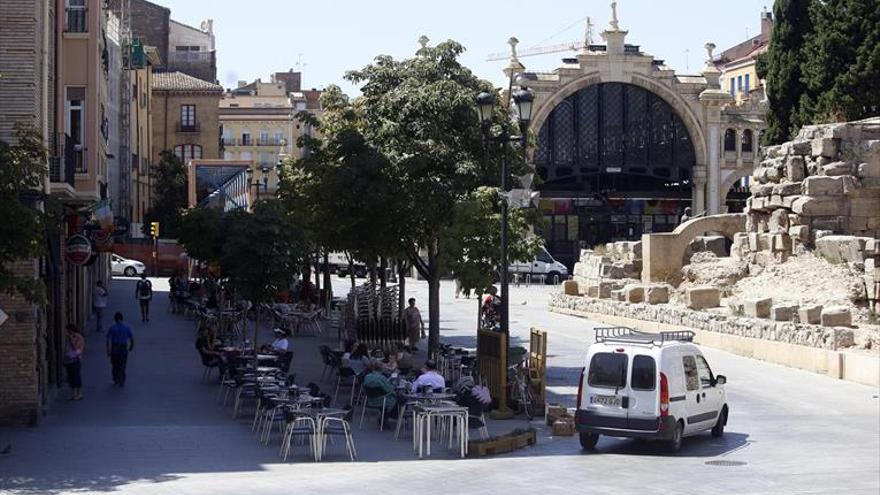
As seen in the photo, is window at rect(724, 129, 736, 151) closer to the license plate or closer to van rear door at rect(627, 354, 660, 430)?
the license plate

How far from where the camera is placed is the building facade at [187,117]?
96.7 m

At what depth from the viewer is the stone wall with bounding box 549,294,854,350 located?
101 feet

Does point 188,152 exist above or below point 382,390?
above

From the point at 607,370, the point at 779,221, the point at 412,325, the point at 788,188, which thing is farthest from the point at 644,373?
the point at 788,188

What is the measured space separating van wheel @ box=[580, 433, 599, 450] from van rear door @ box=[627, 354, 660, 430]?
780 millimetres

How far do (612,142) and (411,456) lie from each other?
6409 cm

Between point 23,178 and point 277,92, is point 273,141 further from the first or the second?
point 23,178

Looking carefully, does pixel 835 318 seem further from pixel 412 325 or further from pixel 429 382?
pixel 429 382

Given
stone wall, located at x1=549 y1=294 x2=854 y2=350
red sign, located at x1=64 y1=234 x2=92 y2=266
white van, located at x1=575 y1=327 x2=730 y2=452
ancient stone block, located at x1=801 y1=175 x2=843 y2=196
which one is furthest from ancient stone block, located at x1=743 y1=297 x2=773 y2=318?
red sign, located at x1=64 y1=234 x2=92 y2=266

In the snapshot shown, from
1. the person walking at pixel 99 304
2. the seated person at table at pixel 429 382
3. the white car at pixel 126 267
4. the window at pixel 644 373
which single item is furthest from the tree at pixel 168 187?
the window at pixel 644 373

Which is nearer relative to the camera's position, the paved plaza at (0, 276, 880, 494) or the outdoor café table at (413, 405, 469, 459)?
the paved plaza at (0, 276, 880, 494)

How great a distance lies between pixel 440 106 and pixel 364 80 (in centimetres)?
281

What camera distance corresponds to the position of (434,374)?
73.0 feet

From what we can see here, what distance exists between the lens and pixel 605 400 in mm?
20328
